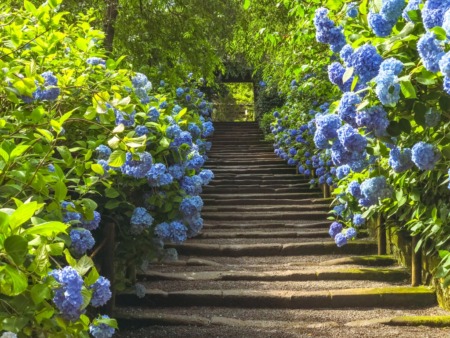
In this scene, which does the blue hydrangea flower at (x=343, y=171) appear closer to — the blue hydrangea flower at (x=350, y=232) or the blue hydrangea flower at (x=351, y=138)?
the blue hydrangea flower at (x=350, y=232)

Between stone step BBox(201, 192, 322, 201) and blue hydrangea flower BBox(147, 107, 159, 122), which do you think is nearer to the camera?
blue hydrangea flower BBox(147, 107, 159, 122)

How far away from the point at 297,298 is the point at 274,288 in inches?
14.9

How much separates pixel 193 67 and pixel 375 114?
765 centimetres

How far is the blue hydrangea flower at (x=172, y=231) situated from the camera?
359 centimetres

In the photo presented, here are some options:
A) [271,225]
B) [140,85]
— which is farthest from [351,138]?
[271,225]

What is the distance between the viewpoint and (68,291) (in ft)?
4.91

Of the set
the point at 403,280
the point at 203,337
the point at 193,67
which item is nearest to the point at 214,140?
the point at 193,67

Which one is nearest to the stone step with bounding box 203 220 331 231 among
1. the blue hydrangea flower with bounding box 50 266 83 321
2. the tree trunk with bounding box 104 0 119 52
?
the tree trunk with bounding box 104 0 119 52

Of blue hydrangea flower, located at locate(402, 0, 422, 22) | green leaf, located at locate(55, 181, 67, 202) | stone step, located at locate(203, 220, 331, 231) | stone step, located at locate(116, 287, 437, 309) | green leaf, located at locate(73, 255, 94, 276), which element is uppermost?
blue hydrangea flower, located at locate(402, 0, 422, 22)

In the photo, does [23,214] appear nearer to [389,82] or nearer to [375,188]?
[389,82]

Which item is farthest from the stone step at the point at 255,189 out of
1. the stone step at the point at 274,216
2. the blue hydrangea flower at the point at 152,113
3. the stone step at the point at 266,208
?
the blue hydrangea flower at the point at 152,113

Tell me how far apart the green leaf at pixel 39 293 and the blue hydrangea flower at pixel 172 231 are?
6.90ft

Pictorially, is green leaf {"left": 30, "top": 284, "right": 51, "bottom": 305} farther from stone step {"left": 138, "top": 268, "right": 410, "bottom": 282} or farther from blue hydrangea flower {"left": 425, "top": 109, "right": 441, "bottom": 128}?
stone step {"left": 138, "top": 268, "right": 410, "bottom": 282}

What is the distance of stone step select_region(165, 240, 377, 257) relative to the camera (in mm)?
6373
